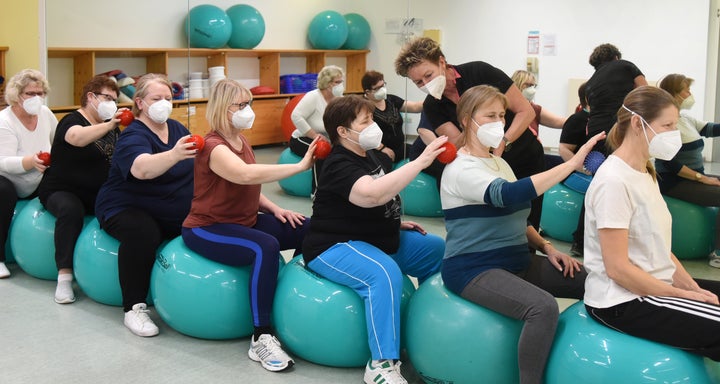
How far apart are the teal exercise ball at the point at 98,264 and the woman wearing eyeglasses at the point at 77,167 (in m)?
0.12

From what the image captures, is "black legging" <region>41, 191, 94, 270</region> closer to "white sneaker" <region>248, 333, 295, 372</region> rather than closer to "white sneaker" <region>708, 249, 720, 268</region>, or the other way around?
"white sneaker" <region>248, 333, 295, 372</region>

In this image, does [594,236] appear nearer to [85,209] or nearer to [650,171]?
[650,171]

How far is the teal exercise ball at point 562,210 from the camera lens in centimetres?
496

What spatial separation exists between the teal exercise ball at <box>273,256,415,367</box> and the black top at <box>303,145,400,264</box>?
13 cm

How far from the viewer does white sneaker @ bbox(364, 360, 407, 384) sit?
109 inches

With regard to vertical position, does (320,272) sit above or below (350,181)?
below

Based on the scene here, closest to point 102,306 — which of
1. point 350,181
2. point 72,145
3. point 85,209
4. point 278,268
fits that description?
point 85,209

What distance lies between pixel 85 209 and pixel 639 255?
2.83 metres

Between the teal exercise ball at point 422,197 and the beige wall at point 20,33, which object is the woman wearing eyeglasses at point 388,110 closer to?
the teal exercise ball at point 422,197

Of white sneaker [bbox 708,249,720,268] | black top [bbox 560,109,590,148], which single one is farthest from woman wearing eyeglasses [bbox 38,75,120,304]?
white sneaker [bbox 708,249,720,268]

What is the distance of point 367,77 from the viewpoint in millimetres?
5102

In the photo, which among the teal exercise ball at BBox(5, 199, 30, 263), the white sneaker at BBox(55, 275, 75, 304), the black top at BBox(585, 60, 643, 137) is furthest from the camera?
the black top at BBox(585, 60, 643, 137)

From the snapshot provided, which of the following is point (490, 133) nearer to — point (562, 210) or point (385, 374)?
point (385, 374)

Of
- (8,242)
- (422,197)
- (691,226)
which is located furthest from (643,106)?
(8,242)
